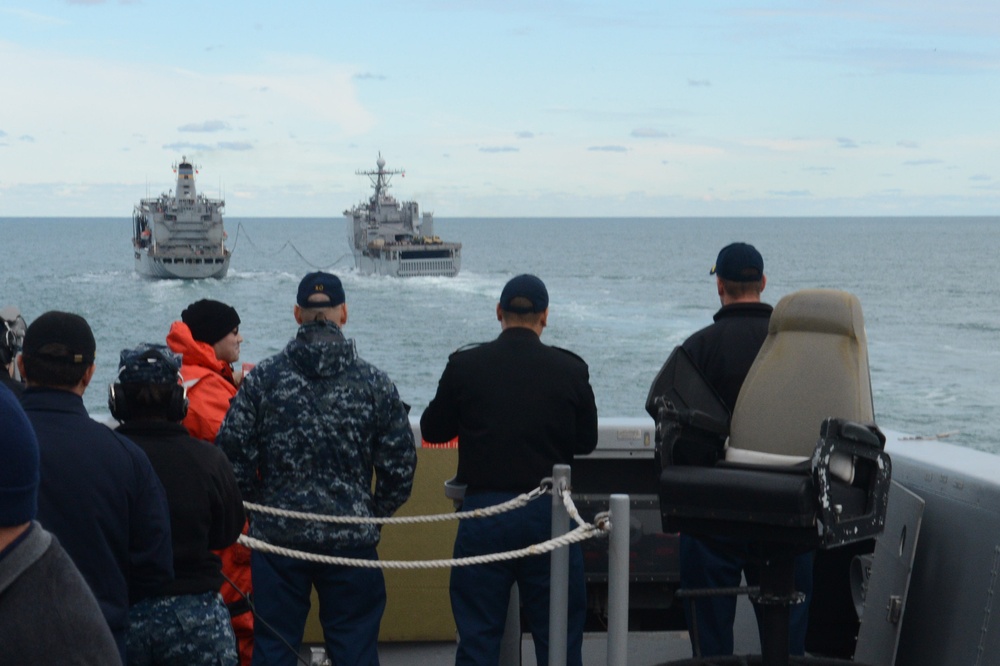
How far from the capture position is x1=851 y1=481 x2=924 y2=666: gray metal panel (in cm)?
444

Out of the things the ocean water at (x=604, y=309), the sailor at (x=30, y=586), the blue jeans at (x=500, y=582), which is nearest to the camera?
the sailor at (x=30, y=586)

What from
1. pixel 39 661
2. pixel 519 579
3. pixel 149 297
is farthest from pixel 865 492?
pixel 149 297

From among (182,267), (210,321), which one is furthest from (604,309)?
(210,321)

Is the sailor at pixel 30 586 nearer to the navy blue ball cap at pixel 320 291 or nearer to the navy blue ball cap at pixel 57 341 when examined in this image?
the navy blue ball cap at pixel 57 341

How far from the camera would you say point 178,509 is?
3.68m

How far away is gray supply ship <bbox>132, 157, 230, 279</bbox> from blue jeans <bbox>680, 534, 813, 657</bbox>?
100110mm

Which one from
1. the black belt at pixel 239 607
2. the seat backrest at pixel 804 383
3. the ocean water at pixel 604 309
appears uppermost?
the seat backrest at pixel 804 383

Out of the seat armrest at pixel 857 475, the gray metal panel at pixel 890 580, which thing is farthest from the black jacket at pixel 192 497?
the gray metal panel at pixel 890 580

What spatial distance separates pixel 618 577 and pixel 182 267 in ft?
337

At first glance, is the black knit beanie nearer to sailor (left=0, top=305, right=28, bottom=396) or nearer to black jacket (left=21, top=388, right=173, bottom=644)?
sailor (left=0, top=305, right=28, bottom=396)

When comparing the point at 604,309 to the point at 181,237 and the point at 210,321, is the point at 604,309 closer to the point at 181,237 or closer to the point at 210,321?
the point at 181,237

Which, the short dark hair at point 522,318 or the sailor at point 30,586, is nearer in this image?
the sailor at point 30,586

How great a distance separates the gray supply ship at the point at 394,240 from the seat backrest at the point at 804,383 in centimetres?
9492

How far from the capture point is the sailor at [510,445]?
4.64 metres
